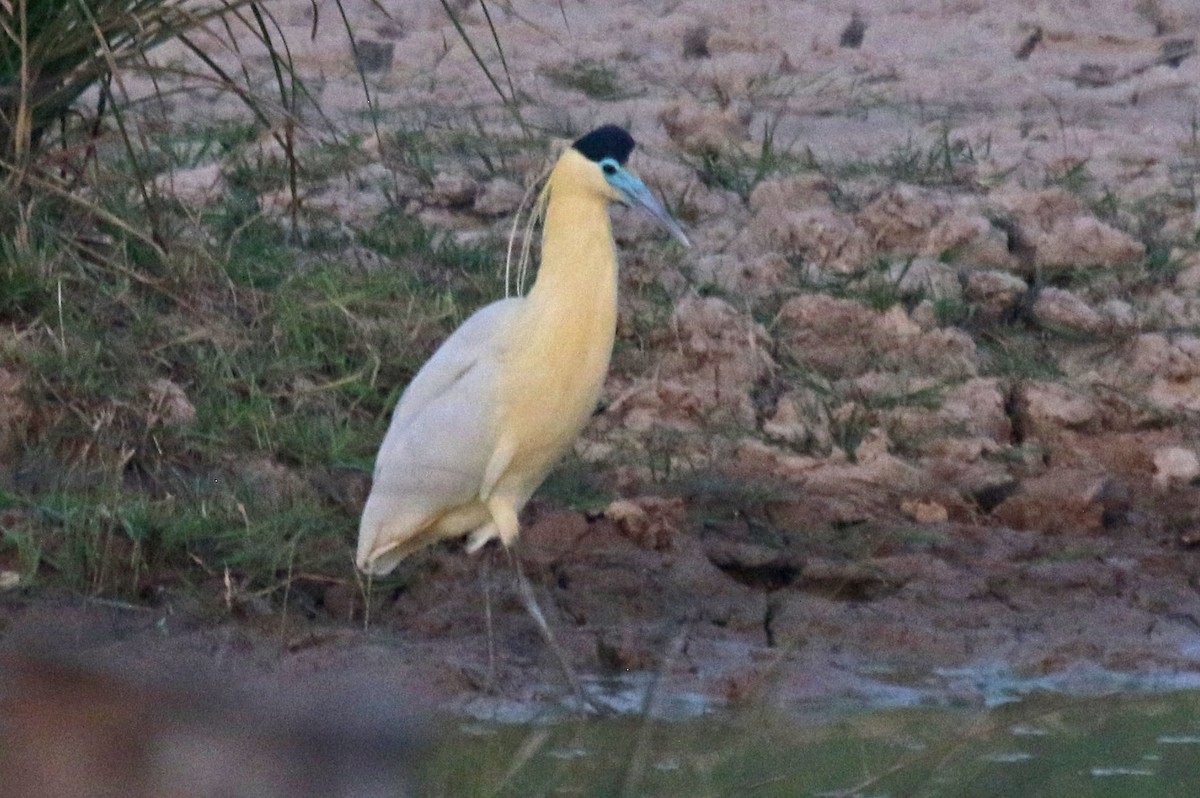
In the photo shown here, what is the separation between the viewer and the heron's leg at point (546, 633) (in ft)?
16.2

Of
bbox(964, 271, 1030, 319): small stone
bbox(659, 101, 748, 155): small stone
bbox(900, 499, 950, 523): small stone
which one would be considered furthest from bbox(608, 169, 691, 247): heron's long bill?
bbox(659, 101, 748, 155): small stone

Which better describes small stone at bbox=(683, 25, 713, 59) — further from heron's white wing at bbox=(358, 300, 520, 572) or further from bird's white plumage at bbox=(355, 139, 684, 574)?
heron's white wing at bbox=(358, 300, 520, 572)

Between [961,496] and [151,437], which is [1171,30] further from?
[151,437]

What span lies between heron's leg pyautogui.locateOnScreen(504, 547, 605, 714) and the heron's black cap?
35.1 inches

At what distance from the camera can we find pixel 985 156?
8.15 m

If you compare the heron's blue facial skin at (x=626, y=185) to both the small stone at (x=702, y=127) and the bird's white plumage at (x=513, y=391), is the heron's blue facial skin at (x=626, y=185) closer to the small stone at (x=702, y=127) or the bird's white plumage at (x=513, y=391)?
the bird's white plumage at (x=513, y=391)

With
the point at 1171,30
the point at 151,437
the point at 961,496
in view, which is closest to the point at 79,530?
the point at 151,437

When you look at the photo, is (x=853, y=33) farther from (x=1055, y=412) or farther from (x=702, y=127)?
(x=1055, y=412)

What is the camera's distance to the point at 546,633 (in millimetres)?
5082

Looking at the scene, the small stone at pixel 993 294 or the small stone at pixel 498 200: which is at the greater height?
the small stone at pixel 498 200

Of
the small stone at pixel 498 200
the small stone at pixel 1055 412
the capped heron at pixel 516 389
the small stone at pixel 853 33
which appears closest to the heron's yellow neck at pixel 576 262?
the capped heron at pixel 516 389

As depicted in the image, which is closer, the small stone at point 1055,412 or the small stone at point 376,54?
the small stone at point 1055,412

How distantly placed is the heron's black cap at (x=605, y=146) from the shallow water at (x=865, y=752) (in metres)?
1.25

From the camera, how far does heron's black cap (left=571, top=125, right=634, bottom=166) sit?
5258 mm
